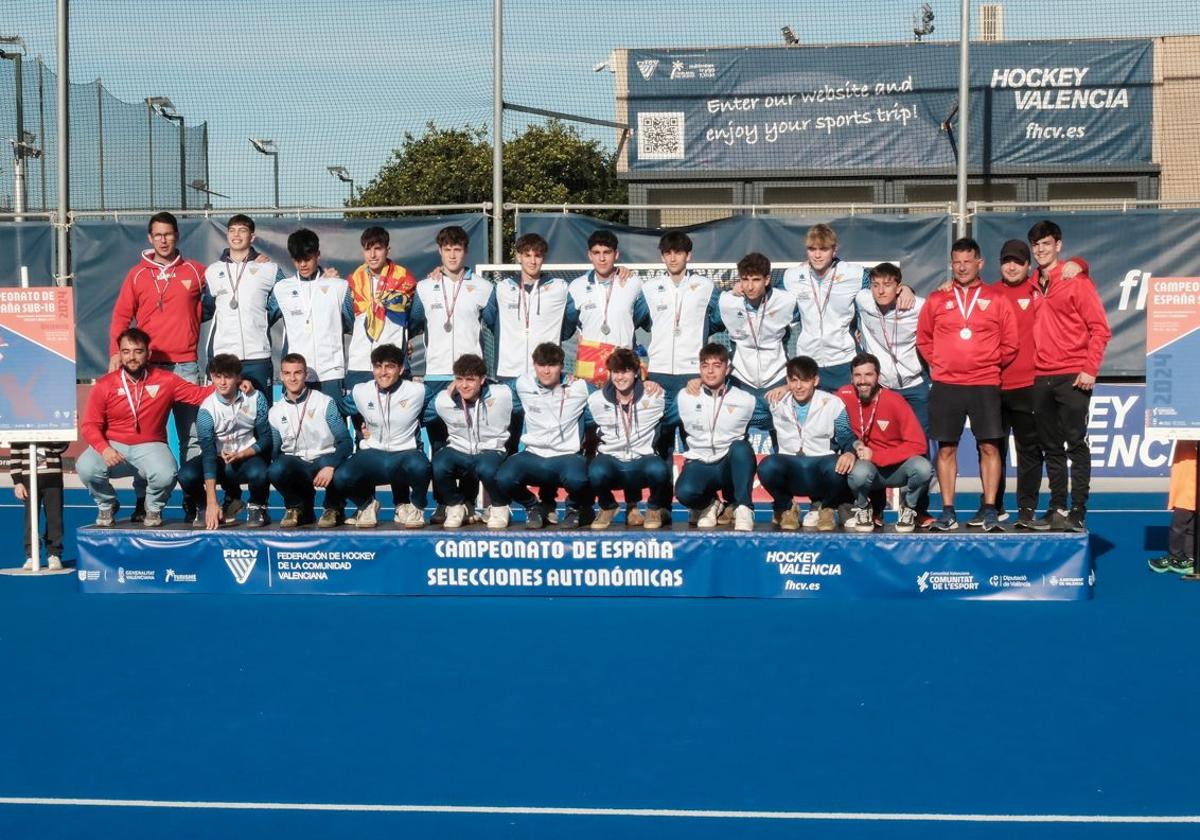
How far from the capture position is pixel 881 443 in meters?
8.62

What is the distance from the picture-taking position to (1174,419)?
889cm

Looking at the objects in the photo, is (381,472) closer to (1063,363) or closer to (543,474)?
(543,474)

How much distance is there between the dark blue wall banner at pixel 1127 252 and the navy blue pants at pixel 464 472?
6.91 m

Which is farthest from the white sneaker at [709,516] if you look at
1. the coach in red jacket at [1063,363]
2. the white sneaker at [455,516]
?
the coach in red jacket at [1063,363]

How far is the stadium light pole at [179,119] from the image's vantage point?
13672 mm

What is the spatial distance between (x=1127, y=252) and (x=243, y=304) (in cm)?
845

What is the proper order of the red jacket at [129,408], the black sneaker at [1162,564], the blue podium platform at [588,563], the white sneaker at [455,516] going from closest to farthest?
the blue podium platform at [588,563], the white sneaker at [455,516], the red jacket at [129,408], the black sneaker at [1162,564]

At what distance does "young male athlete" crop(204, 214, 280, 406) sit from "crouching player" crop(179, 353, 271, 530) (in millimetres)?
463

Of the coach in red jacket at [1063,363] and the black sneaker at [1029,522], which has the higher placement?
the coach in red jacket at [1063,363]

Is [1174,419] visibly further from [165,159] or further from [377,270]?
[165,159]

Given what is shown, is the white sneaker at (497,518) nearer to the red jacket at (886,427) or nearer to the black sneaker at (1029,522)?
the red jacket at (886,427)

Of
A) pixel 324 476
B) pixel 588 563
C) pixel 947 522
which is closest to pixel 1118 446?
pixel 947 522

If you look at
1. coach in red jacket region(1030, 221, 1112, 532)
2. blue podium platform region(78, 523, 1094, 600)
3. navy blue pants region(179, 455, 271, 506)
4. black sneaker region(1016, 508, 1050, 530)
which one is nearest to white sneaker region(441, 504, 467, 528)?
blue podium platform region(78, 523, 1094, 600)

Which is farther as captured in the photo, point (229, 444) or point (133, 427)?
point (133, 427)
